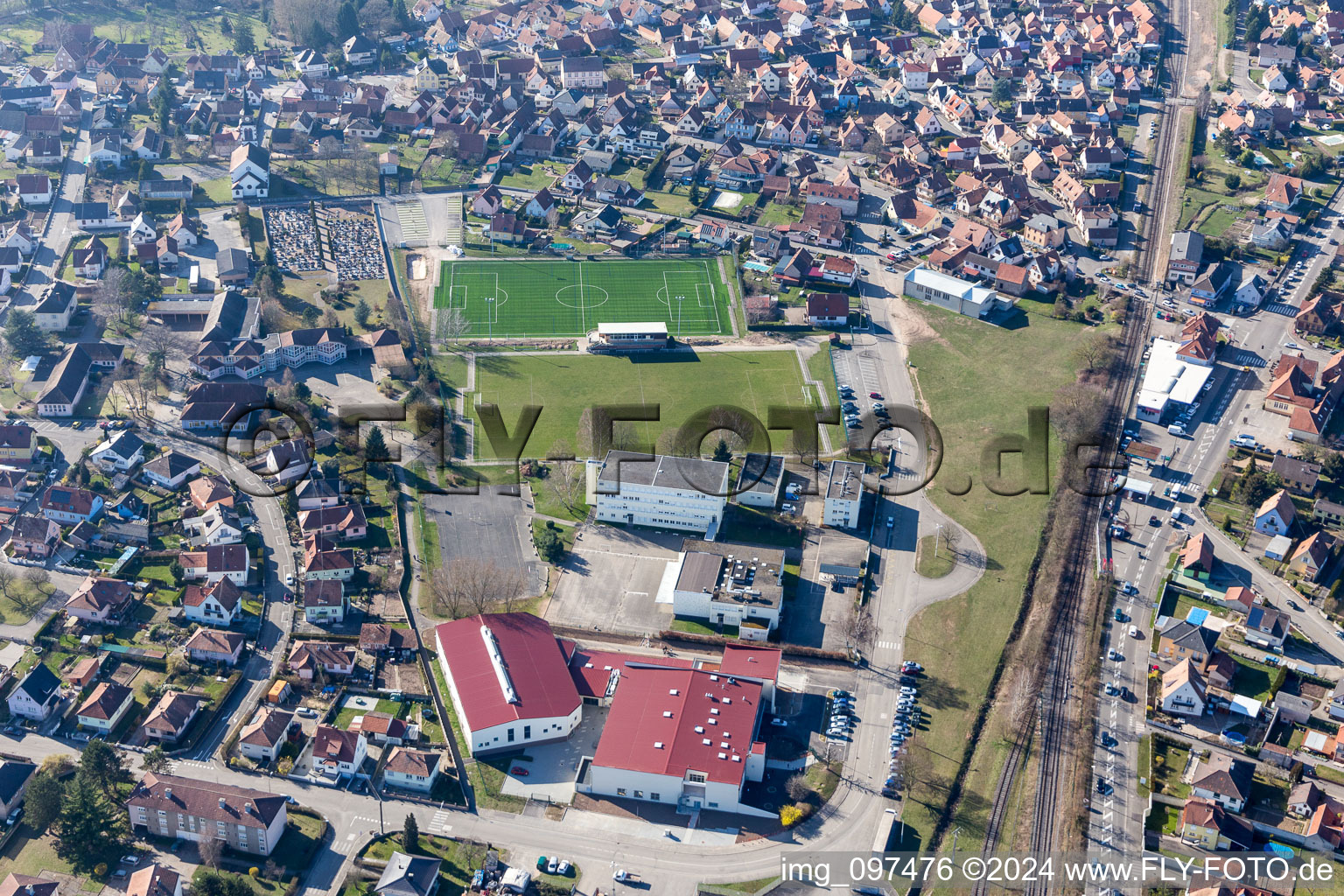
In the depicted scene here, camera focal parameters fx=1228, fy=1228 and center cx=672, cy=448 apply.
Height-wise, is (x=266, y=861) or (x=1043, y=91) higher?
(x=1043, y=91)

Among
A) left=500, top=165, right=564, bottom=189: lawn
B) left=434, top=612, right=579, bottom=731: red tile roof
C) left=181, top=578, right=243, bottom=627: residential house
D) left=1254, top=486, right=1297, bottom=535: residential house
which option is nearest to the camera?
left=434, top=612, right=579, bottom=731: red tile roof

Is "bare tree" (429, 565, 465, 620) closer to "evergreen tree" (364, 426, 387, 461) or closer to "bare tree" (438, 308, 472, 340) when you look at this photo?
"evergreen tree" (364, 426, 387, 461)

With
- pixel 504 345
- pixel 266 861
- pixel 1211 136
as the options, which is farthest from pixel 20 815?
pixel 1211 136

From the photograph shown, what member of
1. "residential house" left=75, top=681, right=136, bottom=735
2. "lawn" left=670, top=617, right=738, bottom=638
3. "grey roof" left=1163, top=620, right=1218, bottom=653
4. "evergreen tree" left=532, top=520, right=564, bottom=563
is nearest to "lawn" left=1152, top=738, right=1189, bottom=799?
"grey roof" left=1163, top=620, right=1218, bottom=653

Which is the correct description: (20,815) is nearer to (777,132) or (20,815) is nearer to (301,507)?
(301,507)

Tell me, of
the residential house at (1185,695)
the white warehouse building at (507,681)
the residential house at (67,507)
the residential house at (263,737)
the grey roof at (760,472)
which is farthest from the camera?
the grey roof at (760,472)

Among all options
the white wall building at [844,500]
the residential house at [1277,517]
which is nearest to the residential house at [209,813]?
the white wall building at [844,500]

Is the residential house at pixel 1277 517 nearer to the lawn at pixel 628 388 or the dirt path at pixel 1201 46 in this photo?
the lawn at pixel 628 388
